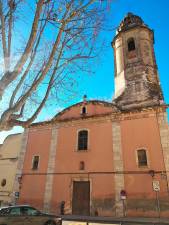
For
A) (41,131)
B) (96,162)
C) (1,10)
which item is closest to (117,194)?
(96,162)

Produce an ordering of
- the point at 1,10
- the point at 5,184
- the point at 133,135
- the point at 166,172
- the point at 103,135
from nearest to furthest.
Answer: the point at 1,10
the point at 166,172
the point at 133,135
the point at 103,135
the point at 5,184

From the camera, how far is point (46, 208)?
51.9 feet

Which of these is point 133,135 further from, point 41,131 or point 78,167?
point 41,131

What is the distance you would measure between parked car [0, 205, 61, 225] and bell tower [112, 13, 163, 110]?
11.3 metres

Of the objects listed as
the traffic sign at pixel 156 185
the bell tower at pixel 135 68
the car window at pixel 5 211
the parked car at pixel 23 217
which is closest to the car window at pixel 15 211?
the parked car at pixel 23 217

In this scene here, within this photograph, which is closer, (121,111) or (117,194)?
(117,194)

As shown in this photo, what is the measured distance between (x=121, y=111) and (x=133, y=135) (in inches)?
93.4

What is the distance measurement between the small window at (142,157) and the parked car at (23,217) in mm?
7768

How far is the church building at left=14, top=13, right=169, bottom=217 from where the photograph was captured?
1384cm

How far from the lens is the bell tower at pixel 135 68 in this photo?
17.2 meters

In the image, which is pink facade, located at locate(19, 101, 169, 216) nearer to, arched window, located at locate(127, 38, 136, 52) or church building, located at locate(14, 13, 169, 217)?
church building, located at locate(14, 13, 169, 217)

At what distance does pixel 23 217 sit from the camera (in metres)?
8.22

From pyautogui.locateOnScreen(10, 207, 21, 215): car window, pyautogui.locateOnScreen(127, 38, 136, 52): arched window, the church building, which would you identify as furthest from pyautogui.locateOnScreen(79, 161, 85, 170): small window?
pyautogui.locateOnScreen(127, 38, 136, 52): arched window

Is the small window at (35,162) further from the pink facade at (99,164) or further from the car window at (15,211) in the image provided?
the car window at (15,211)
